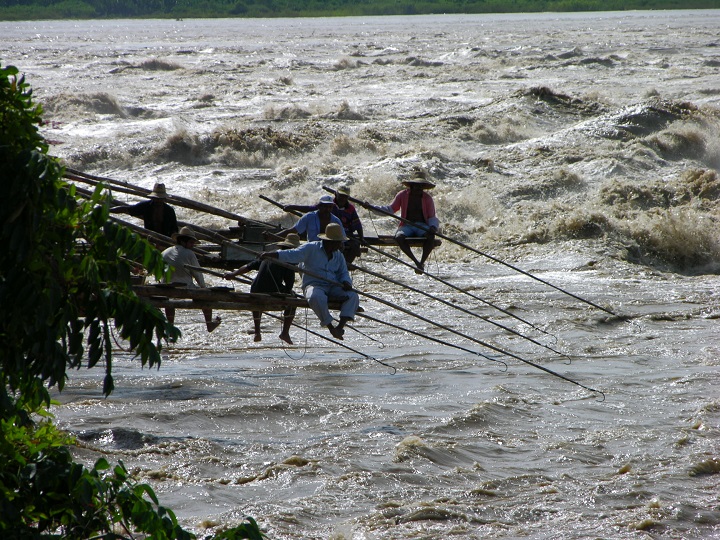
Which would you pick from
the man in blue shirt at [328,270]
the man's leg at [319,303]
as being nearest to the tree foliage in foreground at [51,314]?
the man's leg at [319,303]

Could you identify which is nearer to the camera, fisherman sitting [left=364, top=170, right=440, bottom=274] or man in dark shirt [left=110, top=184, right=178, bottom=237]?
man in dark shirt [left=110, top=184, right=178, bottom=237]

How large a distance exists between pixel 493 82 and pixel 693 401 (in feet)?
64.0

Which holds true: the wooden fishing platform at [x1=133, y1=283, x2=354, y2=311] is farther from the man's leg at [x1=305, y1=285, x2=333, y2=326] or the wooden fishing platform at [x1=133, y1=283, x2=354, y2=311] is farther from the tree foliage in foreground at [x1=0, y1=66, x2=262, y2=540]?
the tree foliage in foreground at [x1=0, y1=66, x2=262, y2=540]

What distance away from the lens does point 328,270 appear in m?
7.66

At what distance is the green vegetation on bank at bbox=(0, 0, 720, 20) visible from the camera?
6306cm

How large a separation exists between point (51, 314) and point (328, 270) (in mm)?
5333

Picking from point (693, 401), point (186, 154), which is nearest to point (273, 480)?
point (693, 401)

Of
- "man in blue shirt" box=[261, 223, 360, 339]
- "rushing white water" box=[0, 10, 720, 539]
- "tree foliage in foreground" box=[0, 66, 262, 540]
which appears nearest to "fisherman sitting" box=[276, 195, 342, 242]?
"man in blue shirt" box=[261, 223, 360, 339]

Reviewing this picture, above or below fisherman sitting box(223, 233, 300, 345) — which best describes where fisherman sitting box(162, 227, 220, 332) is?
above

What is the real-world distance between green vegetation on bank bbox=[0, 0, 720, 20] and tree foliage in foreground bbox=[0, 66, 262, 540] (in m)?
62.9

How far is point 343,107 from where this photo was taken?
22.5 meters

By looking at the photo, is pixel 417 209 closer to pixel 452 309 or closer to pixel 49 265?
pixel 452 309

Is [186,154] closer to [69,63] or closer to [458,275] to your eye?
[458,275]

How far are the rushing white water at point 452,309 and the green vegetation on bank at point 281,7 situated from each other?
31659 mm
